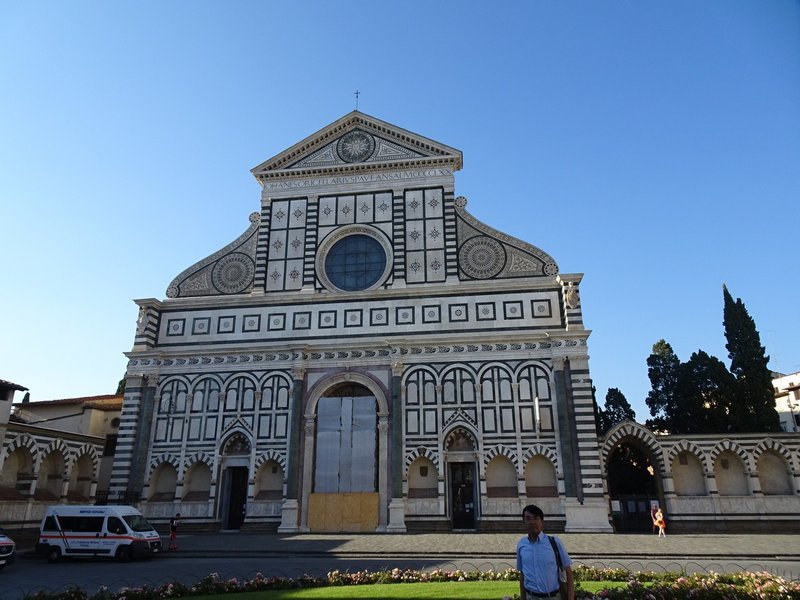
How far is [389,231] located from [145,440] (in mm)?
15995

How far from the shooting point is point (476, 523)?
25328mm

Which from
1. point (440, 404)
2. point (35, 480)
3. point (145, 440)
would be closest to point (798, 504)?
point (440, 404)

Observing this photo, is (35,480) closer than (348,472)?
Answer: Yes

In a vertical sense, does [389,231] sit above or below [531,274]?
above

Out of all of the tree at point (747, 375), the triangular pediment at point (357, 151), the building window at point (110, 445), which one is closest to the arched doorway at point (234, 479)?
the building window at point (110, 445)

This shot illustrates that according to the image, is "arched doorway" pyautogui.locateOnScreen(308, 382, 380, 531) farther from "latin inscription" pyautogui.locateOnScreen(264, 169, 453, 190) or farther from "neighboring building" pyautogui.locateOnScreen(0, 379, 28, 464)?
"neighboring building" pyautogui.locateOnScreen(0, 379, 28, 464)

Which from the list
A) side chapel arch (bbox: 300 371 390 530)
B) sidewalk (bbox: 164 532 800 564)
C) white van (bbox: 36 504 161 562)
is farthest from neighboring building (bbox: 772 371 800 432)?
white van (bbox: 36 504 161 562)

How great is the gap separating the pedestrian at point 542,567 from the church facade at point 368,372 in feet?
64.2

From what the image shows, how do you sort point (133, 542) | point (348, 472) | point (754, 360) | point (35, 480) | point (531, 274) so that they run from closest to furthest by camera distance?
1. point (133, 542)
2. point (35, 480)
3. point (348, 472)
4. point (531, 274)
5. point (754, 360)

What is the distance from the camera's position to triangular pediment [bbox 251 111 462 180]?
31.1 meters

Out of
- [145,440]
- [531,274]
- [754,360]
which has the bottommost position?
[145,440]

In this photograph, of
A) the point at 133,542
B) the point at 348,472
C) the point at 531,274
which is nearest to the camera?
the point at 133,542

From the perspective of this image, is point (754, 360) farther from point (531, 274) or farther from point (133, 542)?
point (133, 542)

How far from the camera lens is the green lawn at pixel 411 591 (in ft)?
34.2
